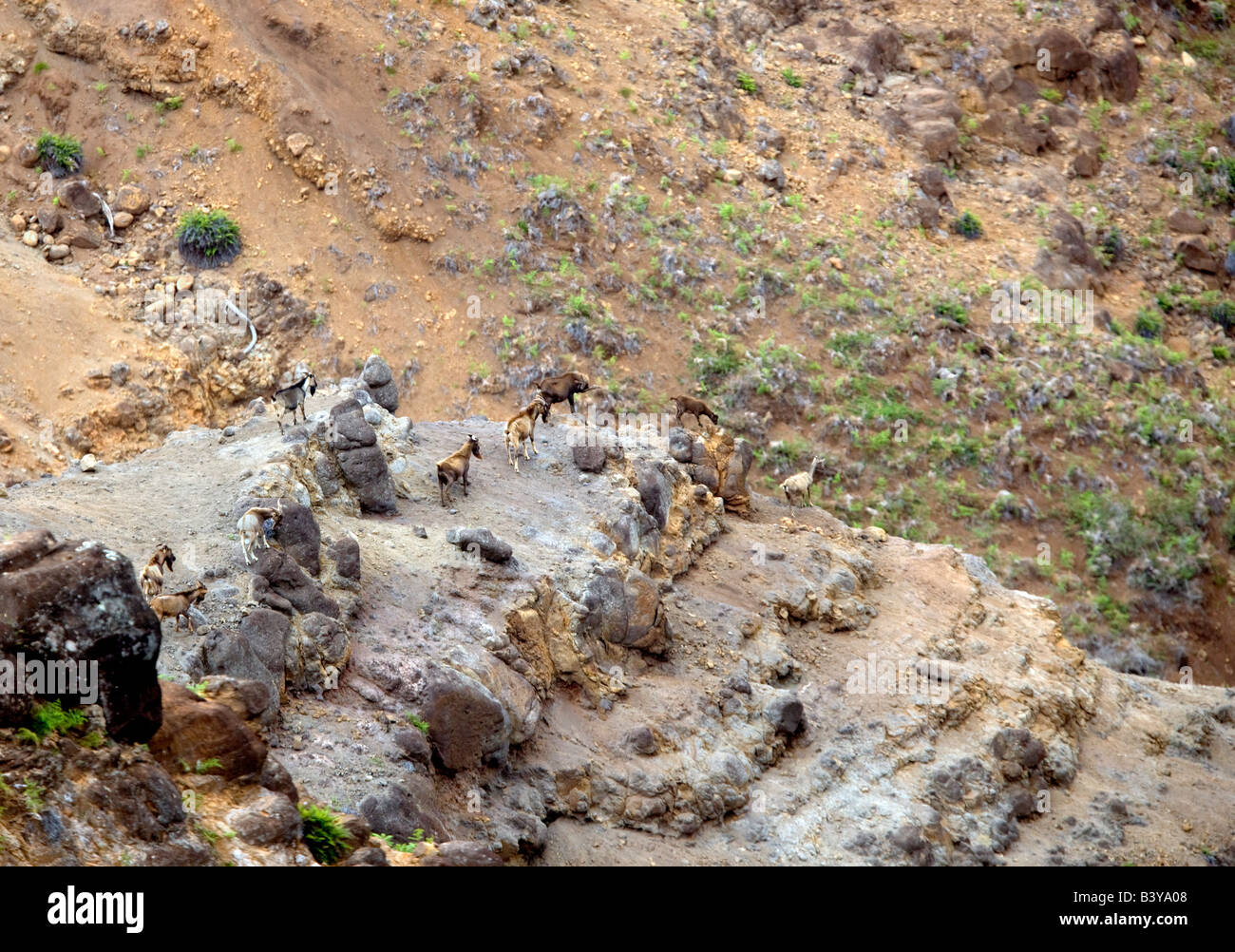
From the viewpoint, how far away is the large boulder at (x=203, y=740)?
9.71 m

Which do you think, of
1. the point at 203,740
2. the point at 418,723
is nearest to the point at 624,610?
the point at 418,723

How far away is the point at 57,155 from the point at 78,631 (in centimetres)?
2812

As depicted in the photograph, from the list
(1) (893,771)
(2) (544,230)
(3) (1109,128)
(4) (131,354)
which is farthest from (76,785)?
(3) (1109,128)

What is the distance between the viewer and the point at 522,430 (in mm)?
21047

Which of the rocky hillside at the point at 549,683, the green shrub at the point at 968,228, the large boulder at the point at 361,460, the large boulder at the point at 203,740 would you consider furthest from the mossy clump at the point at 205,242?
the large boulder at the point at 203,740

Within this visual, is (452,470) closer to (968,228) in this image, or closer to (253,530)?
(253,530)

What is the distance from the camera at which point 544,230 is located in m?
35.2

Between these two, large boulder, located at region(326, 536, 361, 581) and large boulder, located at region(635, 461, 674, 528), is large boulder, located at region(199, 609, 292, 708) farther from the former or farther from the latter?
large boulder, located at region(635, 461, 674, 528)

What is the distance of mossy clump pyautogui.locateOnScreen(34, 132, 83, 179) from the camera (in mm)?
32906

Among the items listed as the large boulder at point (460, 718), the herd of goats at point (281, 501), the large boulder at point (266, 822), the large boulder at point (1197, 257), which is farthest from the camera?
the large boulder at point (1197, 257)

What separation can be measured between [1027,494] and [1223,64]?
996 inches

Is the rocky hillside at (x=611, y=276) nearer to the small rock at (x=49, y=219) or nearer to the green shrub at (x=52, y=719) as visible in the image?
the small rock at (x=49, y=219)

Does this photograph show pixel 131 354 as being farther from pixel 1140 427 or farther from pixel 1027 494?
pixel 1140 427

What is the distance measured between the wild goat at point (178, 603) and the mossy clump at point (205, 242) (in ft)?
70.6
